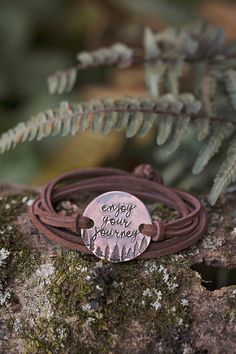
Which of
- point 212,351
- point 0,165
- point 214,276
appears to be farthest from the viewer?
point 0,165

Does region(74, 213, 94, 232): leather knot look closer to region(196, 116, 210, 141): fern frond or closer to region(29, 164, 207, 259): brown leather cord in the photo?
region(29, 164, 207, 259): brown leather cord

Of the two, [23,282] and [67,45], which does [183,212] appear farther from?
[67,45]

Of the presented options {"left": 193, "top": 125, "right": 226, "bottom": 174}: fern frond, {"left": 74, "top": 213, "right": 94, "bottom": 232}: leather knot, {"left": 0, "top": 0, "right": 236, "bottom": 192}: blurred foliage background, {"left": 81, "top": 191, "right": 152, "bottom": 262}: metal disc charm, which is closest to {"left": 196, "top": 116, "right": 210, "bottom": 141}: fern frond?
{"left": 193, "top": 125, "right": 226, "bottom": 174}: fern frond

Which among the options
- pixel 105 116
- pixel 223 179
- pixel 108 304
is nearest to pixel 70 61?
pixel 105 116

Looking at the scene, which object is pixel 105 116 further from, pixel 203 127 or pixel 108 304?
pixel 108 304

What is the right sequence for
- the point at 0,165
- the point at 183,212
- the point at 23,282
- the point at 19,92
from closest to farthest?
the point at 23,282
the point at 183,212
the point at 0,165
the point at 19,92

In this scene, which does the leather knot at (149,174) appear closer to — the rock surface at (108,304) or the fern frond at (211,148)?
the fern frond at (211,148)

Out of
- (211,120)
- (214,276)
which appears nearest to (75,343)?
(214,276)
